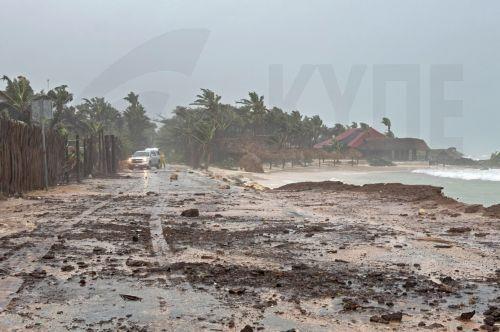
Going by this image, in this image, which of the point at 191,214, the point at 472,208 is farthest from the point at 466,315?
the point at 472,208

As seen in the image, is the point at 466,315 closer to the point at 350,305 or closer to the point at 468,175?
the point at 350,305

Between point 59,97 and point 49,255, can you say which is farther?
point 59,97

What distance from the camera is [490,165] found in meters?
95.2

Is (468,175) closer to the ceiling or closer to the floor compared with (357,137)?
closer to the floor

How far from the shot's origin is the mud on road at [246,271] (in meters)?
4.54

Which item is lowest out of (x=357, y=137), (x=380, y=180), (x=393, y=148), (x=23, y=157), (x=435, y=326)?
(x=380, y=180)

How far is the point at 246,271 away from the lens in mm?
6316

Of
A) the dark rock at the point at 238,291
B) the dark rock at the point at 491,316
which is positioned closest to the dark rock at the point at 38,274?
the dark rock at the point at 238,291

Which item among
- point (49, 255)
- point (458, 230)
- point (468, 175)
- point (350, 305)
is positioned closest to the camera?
point (350, 305)

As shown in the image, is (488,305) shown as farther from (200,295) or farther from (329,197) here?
(329,197)

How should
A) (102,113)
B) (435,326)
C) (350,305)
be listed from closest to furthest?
(435,326)
(350,305)
(102,113)

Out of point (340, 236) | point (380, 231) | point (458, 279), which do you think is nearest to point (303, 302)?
point (458, 279)

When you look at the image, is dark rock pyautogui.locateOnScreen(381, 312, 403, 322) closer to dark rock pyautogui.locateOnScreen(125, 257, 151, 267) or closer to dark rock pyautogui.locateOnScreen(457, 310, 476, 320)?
dark rock pyautogui.locateOnScreen(457, 310, 476, 320)

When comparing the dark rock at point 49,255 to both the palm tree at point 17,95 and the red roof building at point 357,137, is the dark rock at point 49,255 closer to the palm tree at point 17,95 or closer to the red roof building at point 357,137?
the palm tree at point 17,95
